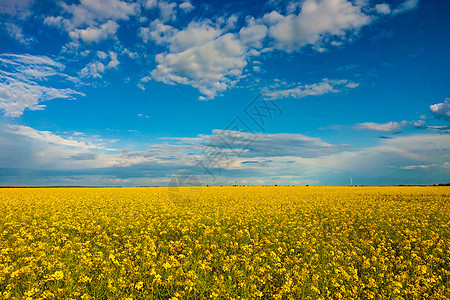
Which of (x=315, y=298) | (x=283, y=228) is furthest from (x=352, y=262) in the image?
(x=283, y=228)

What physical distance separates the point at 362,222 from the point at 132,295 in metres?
14.2

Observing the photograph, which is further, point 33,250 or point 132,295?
point 33,250

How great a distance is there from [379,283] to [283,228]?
19.7 ft

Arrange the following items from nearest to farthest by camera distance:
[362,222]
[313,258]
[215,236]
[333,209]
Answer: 1. [313,258]
2. [215,236]
3. [362,222]
4. [333,209]

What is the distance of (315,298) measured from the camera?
245 inches

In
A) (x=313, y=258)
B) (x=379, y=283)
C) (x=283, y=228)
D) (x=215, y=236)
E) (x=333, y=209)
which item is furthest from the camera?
(x=333, y=209)

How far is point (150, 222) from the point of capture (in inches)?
536

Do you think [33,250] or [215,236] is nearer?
[33,250]

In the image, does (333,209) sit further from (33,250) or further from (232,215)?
(33,250)

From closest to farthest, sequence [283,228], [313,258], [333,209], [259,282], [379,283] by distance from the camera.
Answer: [259,282] < [379,283] < [313,258] < [283,228] < [333,209]

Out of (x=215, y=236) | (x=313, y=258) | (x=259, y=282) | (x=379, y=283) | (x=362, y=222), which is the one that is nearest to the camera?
(x=259, y=282)

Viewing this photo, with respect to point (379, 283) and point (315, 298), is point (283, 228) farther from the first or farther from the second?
point (315, 298)

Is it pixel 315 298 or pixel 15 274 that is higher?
pixel 15 274

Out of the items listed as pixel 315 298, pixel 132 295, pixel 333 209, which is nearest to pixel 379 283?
pixel 315 298
